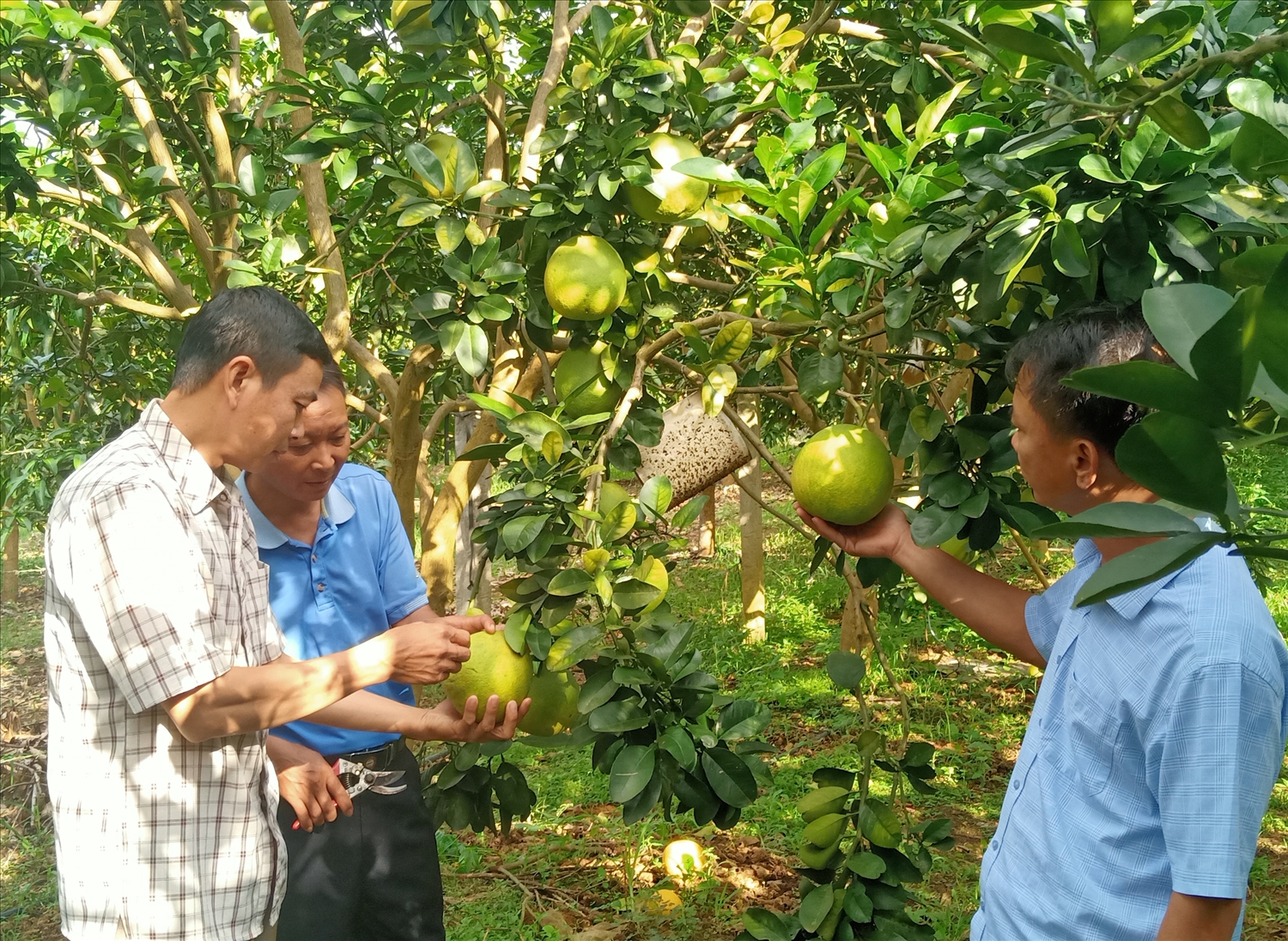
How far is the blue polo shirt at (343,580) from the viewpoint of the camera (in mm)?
1938

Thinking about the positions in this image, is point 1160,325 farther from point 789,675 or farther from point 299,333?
point 789,675

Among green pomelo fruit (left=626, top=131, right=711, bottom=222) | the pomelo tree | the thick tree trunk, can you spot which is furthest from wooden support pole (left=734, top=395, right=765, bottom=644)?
green pomelo fruit (left=626, top=131, right=711, bottom=222)

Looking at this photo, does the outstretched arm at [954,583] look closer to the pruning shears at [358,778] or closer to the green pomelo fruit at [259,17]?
the pruning shears at [358,778]

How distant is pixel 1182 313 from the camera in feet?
2.05

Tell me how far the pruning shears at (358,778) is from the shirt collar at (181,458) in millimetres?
696

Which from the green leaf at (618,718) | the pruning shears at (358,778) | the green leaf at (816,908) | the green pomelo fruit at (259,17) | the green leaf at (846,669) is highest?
the green pomelo fruit at (259,17)

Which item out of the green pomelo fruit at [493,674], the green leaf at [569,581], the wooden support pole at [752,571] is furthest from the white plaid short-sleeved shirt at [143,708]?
the wooden support pole at [752,571]

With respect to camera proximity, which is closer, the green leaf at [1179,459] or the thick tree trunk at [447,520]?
the green leaf at [1179,459]

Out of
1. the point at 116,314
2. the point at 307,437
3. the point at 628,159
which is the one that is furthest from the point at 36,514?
the point at 628,159

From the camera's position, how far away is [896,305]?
4.34 ft

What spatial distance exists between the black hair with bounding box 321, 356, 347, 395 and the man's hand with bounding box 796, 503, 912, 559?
0.77 metres

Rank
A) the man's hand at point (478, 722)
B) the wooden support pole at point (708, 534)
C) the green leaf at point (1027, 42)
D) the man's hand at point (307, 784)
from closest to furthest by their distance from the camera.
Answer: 1. the green leaf at point (1027, 42)
2. the man's hand at point (478, 722)
3. the man's hand at point (307, 784)
4. the wooden support pole at point (708, 534)

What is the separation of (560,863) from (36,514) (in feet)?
9.11

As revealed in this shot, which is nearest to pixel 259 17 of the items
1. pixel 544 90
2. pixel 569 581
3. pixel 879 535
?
pixel 544 90
